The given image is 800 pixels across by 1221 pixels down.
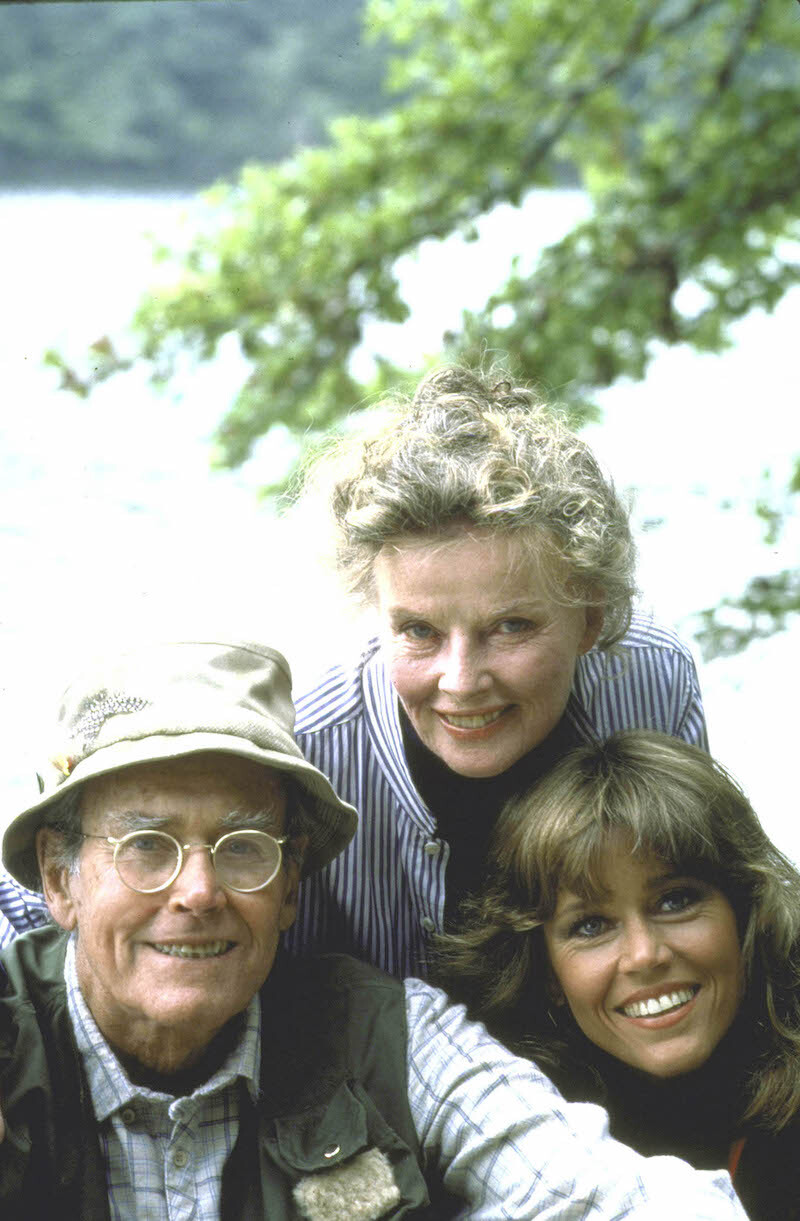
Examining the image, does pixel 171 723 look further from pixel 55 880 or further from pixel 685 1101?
pixel 685 1101

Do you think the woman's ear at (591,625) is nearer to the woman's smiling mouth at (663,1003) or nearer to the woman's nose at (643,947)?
the woman's nose at (643,947)

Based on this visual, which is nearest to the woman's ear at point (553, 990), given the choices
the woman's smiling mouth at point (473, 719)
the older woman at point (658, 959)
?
the older woman at point (658, 959)

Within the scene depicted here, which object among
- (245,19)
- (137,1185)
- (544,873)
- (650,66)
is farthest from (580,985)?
(245,19)

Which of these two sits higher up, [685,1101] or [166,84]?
[166,84]

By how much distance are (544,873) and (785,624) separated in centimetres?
241

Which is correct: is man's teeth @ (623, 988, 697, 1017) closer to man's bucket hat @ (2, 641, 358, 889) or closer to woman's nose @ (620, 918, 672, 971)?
woman's nose @ (620, 918, 672, 971)

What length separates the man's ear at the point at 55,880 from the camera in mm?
2334

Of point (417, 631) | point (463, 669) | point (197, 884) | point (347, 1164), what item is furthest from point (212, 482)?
point (347, 1164)

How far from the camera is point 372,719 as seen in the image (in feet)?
9.46

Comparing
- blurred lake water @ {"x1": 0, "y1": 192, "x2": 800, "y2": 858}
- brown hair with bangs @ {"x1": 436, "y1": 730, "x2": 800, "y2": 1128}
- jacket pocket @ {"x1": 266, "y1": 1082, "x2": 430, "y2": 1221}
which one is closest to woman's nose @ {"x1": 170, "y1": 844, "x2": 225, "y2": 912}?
jacket pocket @ {"x1": 266, "y1": 1082, "x2": 430, "y2": 1221}

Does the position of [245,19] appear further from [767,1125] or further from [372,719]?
[767,1125]

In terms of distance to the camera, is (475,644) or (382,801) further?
(382,801)

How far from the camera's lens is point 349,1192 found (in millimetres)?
2213

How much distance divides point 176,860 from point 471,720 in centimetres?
64
